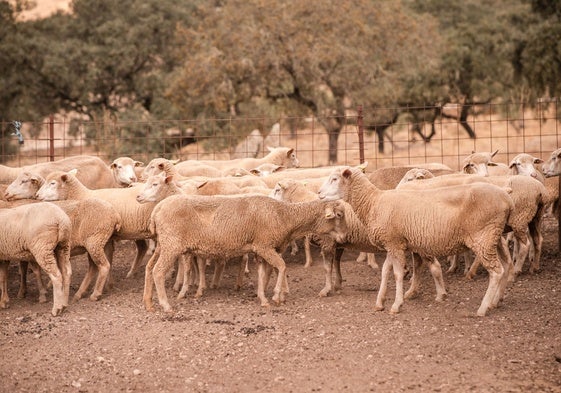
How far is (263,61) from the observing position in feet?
81.1

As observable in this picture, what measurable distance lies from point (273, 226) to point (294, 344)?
1.93 metres

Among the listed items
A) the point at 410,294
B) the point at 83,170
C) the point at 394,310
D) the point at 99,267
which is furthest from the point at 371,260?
the point at 83,170

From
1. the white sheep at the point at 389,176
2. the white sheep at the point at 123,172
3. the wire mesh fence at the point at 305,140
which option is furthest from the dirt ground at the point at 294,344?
the wire mesh fence at the point at 305,140

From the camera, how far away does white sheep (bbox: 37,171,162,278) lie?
1077 centimetres

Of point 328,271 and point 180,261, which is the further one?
point 180,261

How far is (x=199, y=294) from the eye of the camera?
10188 millimetres

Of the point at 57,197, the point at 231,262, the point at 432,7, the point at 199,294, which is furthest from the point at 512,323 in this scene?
the point at 432,7

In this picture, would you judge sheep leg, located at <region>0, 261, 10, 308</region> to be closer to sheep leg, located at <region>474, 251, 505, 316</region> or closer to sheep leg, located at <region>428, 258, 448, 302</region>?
sheep leg, located at <region>428, 258, 448, 302</region>

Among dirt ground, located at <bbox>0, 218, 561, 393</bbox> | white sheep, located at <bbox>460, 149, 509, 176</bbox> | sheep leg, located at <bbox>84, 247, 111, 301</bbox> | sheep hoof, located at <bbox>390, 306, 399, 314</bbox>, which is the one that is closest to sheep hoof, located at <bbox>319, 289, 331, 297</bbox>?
dirt ground, located at <bbox>0, 218, 561, 393</bbox>

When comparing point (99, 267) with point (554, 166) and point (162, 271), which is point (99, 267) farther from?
point (554, 166)

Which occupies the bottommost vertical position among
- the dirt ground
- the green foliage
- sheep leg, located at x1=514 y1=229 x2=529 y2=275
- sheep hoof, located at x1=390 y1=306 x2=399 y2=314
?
the dirt ground

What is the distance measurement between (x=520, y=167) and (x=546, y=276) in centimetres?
198

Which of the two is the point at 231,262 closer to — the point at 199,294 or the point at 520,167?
the point at 199,294

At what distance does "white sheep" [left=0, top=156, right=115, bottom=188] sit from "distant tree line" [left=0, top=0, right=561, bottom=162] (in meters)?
7.01
